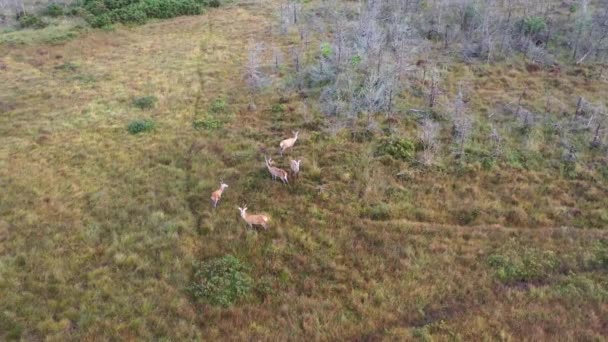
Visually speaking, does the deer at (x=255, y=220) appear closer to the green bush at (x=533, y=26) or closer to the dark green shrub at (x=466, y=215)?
the dark green shrub at (x=466, y=215)

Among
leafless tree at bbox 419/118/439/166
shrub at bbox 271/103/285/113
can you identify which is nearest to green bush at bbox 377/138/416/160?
leafless tree at bbox 419/118/439/166

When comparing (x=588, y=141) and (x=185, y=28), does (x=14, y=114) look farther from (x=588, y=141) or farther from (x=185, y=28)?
(x=588, y=141)

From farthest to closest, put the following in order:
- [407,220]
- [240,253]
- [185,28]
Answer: [185,28] → [407,220] → [240,253]

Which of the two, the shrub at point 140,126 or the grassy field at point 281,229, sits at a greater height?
the shrub at point 140,126

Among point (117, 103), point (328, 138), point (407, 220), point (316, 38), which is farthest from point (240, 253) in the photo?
point (316, 38)

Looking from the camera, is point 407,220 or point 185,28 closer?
point 407,220

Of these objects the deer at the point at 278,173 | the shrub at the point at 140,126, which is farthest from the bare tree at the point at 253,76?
the deer at the point at 278,173
